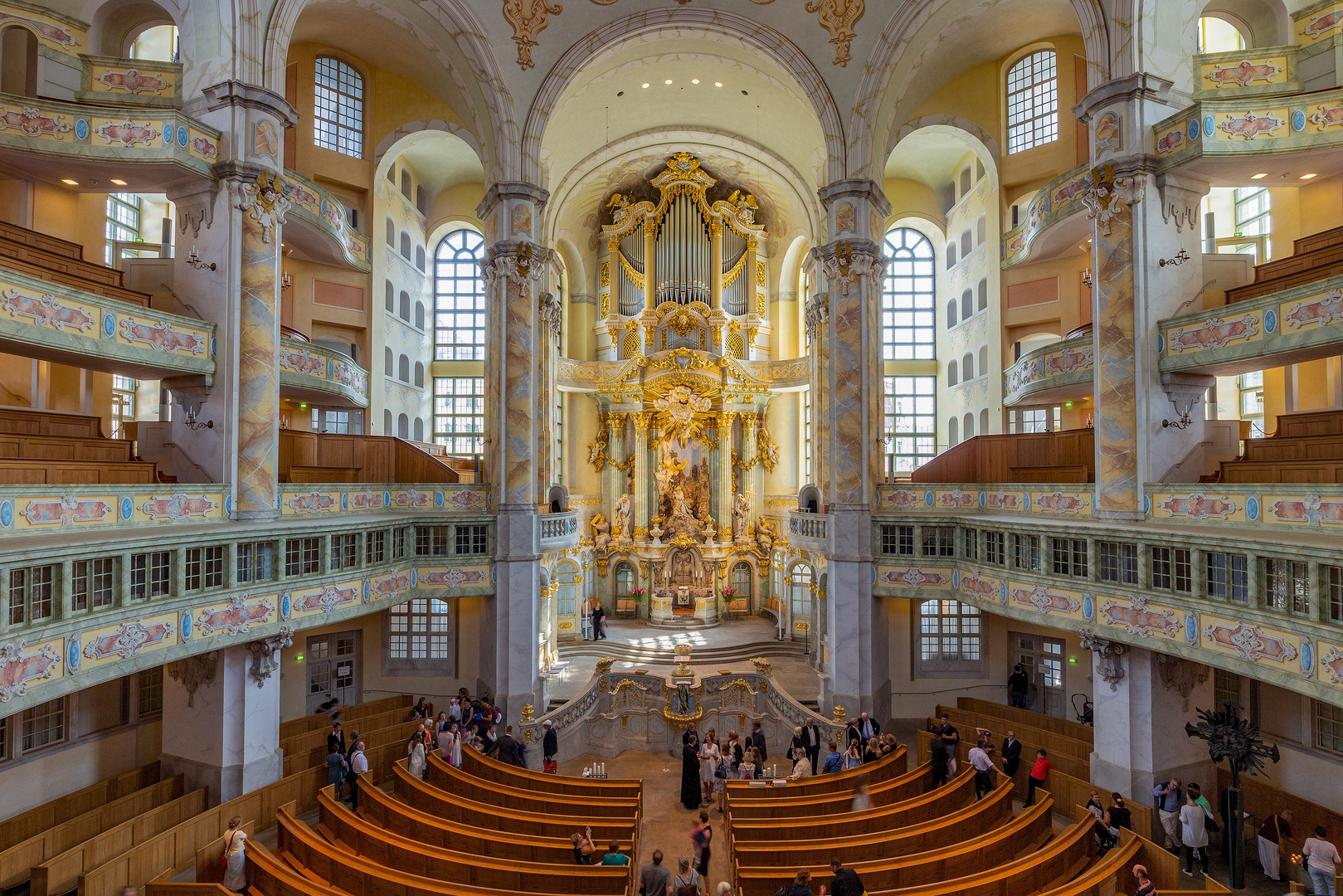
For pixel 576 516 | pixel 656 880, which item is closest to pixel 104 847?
pixel 656 880

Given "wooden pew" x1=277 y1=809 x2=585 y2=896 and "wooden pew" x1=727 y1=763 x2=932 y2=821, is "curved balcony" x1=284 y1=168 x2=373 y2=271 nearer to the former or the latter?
"wooden pew" x1=277 y1=809 x2=585 y2=896

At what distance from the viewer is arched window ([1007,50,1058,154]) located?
20.3 meters

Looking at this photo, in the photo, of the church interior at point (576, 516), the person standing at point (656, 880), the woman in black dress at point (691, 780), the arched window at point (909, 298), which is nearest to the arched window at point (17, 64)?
the church interior at point (576, 516)

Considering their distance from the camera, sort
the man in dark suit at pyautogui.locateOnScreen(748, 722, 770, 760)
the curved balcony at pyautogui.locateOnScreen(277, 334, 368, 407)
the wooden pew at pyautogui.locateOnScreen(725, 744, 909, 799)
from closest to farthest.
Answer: the wooden pew at pyautogui.locateOnScreen(725, 744, 909, 799)
the man in dark suit at pyautogui.locateOnScreen(748, 722, 770, 760)
the curved balcony at pyautogui.locateOnScreen(277, 334, 368, 407)

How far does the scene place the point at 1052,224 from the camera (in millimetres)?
17562

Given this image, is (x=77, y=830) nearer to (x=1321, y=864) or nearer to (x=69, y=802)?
(x=69, y=802)

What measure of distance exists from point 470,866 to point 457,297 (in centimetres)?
2143

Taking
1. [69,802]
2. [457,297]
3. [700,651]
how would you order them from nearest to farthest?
1. [69,802]
2. [700,651]
3. [457,297]

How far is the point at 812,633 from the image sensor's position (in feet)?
80.8

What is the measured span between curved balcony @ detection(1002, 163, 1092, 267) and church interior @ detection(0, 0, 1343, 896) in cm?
18

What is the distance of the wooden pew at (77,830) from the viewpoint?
9680 millimetres

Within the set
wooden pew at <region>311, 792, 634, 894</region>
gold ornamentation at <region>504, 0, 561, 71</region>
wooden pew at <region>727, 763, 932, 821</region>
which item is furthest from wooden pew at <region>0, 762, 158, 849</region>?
gold ornamentation at <region>504, 0, 561, 71</region>

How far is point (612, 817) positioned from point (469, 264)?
2120cm

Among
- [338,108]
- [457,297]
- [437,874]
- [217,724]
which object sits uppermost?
[338,108]
